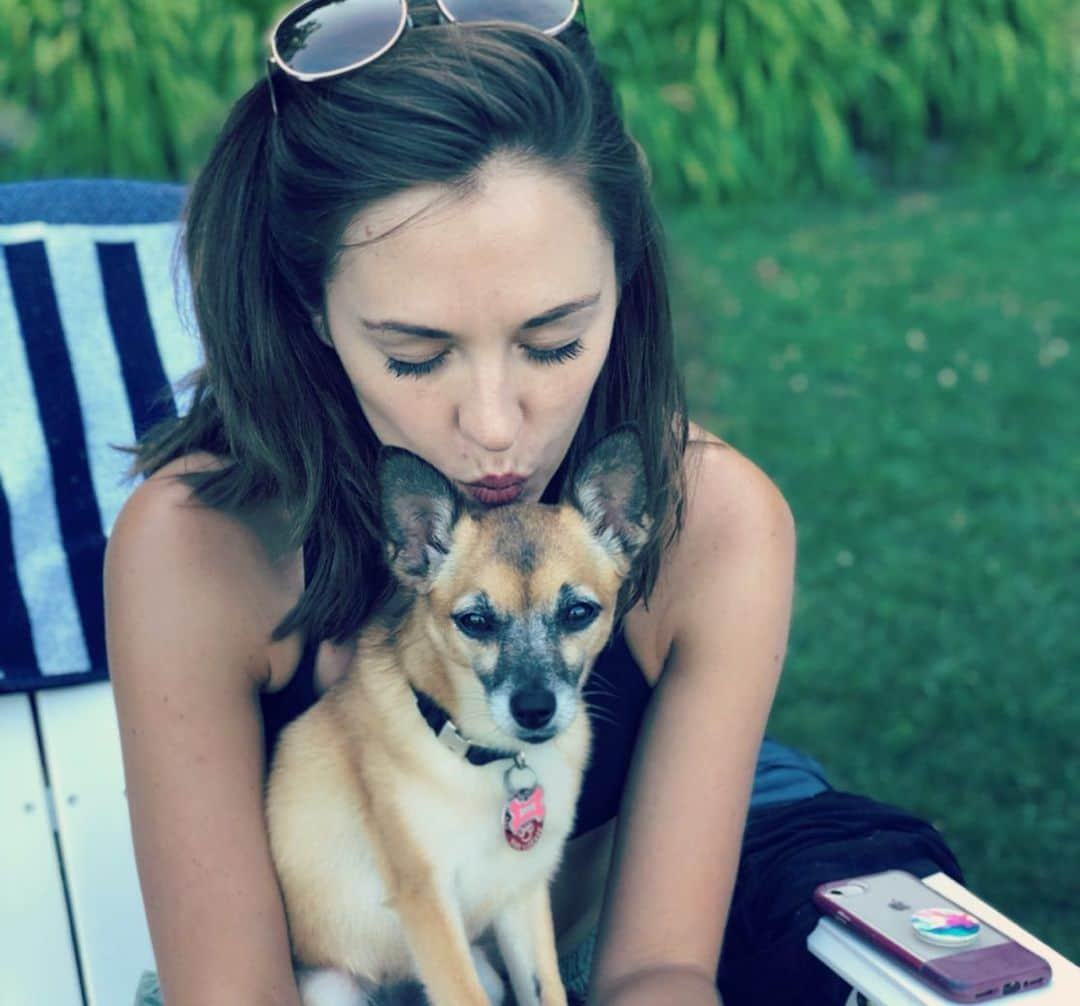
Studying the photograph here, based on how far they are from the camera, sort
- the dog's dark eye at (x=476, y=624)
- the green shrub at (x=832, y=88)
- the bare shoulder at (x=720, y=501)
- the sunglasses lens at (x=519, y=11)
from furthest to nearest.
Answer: the green shrub at (x=832, y=88) < the bare shoulder at (x=720, y=501) < the dog's dark eye at (x=476, y=624) < the sunglasses lens at (x=519, y=11)

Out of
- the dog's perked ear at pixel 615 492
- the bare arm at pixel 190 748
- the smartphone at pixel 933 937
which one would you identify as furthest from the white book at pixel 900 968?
the bare arm at pixel 190 748

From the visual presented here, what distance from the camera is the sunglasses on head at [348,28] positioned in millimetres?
2127

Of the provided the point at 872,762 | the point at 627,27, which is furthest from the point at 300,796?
the point at 627,27

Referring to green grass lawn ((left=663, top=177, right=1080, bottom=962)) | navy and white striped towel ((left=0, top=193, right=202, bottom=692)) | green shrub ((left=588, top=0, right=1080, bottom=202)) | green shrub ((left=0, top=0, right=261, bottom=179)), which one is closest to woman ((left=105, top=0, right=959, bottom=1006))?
navy and white striped towel ((left=0, top=193, right=202, bottom=692))

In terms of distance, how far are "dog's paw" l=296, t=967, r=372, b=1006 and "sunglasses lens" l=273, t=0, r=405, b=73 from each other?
1371mm

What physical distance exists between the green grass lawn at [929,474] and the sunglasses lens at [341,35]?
144 centimetres

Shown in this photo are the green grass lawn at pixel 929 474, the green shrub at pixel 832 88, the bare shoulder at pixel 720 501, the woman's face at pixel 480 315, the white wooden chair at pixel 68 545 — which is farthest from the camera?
the green shrub at pixel 832 88

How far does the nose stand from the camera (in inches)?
83.4

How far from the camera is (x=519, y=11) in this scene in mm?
2230

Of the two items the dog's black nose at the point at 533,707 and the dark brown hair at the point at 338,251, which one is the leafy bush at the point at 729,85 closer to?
the dark brown hair at the point at 338,251

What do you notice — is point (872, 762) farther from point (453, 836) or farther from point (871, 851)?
point (453, 836)

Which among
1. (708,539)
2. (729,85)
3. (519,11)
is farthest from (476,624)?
(729,85)

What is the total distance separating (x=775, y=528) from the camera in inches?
99.0

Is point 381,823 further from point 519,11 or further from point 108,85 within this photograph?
point 108,85
